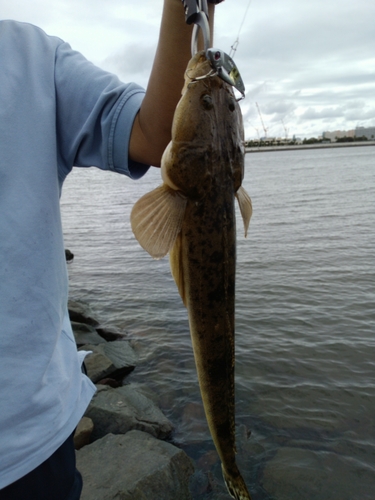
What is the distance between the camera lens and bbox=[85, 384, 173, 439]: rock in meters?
5.33

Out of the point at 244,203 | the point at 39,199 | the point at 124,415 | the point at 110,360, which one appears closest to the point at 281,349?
the point at 110,360

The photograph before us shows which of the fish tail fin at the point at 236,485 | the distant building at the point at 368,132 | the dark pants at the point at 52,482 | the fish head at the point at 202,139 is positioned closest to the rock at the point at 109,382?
the fish tail fin at the point at 236,485

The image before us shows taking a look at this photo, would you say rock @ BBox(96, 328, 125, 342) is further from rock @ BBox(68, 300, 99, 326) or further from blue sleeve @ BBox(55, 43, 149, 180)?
blue sleeve @ BBox(55, 43, 149, 180)

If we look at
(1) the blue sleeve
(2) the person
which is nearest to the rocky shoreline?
(2) the person

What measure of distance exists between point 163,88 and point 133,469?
372cm

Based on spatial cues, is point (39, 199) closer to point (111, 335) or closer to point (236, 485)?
point (236, 485)

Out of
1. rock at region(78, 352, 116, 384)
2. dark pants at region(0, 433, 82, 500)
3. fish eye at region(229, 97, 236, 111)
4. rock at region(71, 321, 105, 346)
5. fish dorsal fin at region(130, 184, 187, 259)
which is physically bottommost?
rock at region(71, 321, 105, 346)

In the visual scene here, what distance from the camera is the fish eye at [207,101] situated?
144cm

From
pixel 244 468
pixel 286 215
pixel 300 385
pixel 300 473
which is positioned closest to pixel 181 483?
pixel 244 468

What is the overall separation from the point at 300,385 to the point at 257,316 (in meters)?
2.69

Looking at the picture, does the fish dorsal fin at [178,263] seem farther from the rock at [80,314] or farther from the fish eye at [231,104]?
the rock at [80,314]

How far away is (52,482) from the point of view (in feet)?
5.32

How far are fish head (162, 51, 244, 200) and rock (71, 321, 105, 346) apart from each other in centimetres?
709

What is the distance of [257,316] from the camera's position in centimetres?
928
